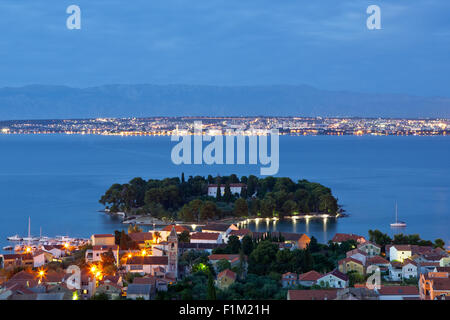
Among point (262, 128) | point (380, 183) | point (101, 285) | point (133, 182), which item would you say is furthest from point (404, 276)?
point (262, 128)

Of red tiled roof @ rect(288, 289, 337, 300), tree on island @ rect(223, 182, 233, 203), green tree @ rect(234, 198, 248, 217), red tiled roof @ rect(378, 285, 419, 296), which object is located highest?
tree on island @ rect(223, 182, 233, 203)

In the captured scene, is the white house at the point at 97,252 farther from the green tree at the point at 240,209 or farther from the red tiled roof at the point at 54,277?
the green tree at the point at 240,209

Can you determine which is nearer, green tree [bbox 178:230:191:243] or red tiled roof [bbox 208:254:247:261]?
red tiled roof [bbox 208:254:247:261]

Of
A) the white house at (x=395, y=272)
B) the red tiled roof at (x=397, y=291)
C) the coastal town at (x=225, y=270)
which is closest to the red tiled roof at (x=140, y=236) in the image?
the coastal town at (x=225, y=270)

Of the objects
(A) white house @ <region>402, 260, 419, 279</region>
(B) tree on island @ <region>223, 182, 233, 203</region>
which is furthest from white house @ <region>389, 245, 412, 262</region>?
(B) tree on island @ <region>223, 182, 233, 203</region>

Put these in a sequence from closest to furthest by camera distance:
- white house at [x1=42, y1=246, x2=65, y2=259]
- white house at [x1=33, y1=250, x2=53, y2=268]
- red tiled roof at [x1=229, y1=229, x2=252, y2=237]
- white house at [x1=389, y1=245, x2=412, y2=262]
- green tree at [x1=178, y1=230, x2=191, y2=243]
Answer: white house at [x1=389, y1=245, x2=412, y2=262] → white house at [x1=33, y1=250, x2=53, y2=268] → white house at [x1=42, y1=246, x2=65, y2=259] → green tree at [x1=178, y1=230, x2=191, y2=243] → red tiled roof at [x1=229, y1=229, x2=252, y2=237]

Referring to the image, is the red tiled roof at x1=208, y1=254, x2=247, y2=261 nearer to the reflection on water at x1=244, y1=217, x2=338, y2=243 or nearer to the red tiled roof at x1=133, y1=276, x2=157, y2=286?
the red tiled roof at x1=133, y1=276, x2=157, y2=286
